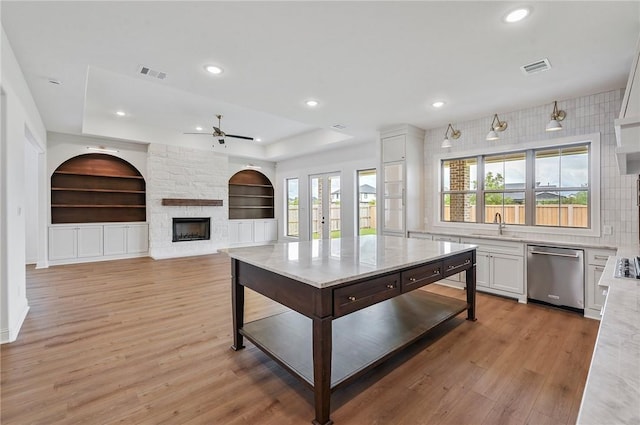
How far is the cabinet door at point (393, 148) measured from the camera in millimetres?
5145

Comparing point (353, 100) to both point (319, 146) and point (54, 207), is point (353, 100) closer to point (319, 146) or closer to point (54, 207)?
point (319, 146)

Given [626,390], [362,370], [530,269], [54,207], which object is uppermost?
[54,207]

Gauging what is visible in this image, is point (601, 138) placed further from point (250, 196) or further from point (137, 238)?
point (137, 238)

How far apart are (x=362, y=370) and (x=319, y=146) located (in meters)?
5.85

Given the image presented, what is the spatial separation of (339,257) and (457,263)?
136 cm

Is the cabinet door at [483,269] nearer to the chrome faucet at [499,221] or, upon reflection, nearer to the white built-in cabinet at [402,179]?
the chrome faucet at [499,221]

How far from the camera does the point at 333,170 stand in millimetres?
7672

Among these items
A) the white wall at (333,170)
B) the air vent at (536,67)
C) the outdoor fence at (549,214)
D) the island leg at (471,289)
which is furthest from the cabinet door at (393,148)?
the island leg at (471,289)

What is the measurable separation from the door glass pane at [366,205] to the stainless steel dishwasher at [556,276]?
12.0 feet

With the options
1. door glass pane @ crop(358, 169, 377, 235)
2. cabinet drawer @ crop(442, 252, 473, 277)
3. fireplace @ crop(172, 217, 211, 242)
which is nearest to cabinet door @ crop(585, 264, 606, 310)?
cabinet drawer @ crop(442, 252, 473, 277)

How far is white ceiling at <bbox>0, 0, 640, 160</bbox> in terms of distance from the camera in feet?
7.13

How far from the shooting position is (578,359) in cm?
246

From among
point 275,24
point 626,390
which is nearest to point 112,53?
point 275,24

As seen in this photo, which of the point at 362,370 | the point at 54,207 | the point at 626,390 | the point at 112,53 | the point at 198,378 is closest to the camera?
the point at 626,390
